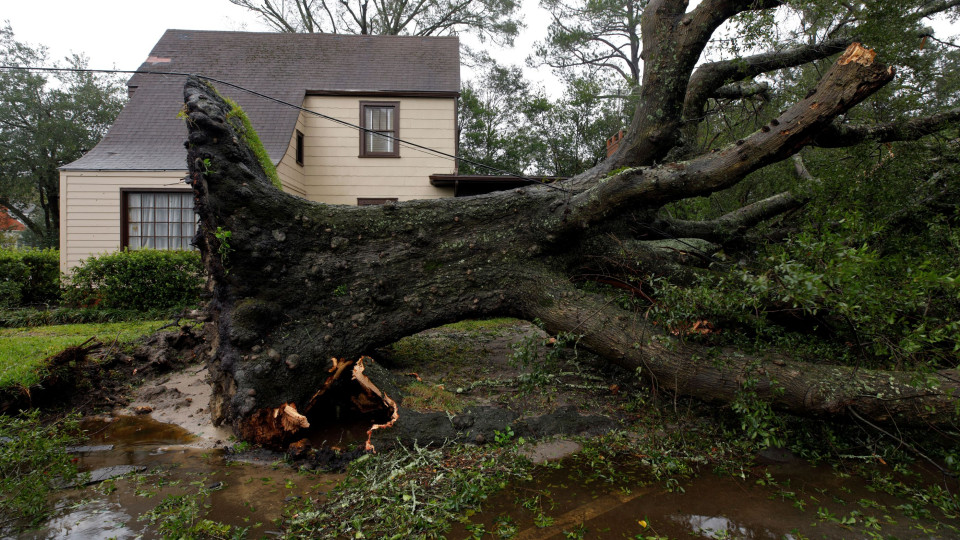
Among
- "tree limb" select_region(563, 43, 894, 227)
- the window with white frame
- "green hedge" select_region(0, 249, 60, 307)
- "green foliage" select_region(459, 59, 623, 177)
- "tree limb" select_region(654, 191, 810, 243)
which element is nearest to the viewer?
"tree limb" select_region(563, 43, 894, 227)

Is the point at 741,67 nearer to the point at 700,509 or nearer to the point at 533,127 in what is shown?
the point at 700,509

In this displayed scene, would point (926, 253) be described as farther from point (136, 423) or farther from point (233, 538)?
point (136, 423)

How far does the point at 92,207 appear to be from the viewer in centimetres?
998

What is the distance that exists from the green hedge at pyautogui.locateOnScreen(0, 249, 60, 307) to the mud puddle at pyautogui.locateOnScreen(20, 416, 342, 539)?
789 cm

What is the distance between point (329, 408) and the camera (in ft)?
15.2

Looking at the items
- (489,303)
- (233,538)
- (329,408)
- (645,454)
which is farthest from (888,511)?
(329,408)

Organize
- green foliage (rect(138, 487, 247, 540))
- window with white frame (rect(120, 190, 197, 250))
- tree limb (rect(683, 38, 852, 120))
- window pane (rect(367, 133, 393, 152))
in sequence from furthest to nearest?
window pane (rect(367, 133, 393, 152)), window with white frame (rect(120, 190, 197, 250)), tree limb (rect(683, 38, 852, 120)), green foliage (rect(138, 487, 247, 540))

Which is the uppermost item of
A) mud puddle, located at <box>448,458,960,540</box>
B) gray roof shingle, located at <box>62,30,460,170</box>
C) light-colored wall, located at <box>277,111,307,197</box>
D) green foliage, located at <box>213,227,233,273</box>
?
gray roof shingle, located at <box>62,30,460,170</box>

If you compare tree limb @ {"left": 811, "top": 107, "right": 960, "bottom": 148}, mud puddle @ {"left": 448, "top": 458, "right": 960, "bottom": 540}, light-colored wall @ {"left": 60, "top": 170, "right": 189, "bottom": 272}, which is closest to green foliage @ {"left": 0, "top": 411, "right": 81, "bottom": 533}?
mud puddle @ {"left": 448, "top": 458, "right": 960, "bottom": 540}

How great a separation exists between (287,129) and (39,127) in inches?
611

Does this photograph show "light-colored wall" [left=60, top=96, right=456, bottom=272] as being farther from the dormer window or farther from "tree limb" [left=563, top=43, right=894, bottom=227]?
"tree limb" [left=563, top=43, right=894, bottom=227]

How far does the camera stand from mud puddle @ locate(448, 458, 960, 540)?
2.75m

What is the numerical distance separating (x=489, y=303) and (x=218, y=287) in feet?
8.34

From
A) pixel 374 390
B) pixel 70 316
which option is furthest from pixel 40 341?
pixel 374 390
